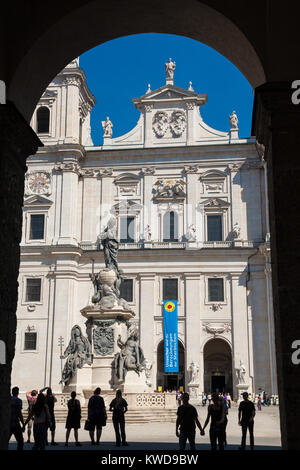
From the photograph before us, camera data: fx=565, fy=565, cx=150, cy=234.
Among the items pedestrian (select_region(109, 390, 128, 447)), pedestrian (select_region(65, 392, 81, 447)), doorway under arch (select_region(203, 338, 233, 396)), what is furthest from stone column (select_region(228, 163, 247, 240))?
pedestrian (select_region(65, 392, 81, 447))

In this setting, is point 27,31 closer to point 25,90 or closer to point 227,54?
point 25,90

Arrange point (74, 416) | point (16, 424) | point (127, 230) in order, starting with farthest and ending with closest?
point (127, 230)
point (74, 416)
point (16, 424)

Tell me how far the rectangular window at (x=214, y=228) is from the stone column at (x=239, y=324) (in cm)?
336

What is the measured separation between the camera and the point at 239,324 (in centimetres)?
4088

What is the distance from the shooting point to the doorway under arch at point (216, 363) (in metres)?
43.0

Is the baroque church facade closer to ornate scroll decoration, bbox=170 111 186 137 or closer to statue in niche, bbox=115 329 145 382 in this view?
ornate scroll decoration, bbox=170 111 186 137

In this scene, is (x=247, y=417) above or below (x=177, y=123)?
below

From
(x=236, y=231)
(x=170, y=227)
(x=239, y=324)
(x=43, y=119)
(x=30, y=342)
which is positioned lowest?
(x=30, y=342)

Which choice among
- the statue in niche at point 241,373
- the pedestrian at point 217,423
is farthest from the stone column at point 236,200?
the pedestrian at point 217,423

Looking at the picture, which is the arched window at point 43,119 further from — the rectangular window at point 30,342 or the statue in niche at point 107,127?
the rectangular window at point 30,342

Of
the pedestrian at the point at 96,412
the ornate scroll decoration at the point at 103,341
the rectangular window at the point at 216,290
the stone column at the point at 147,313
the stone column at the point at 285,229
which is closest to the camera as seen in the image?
the stone column at the point at 285,229

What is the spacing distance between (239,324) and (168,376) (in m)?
6.75

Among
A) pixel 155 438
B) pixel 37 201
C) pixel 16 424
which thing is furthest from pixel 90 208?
pixel 16 424

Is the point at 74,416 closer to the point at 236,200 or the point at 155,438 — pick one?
the point at 155,438
